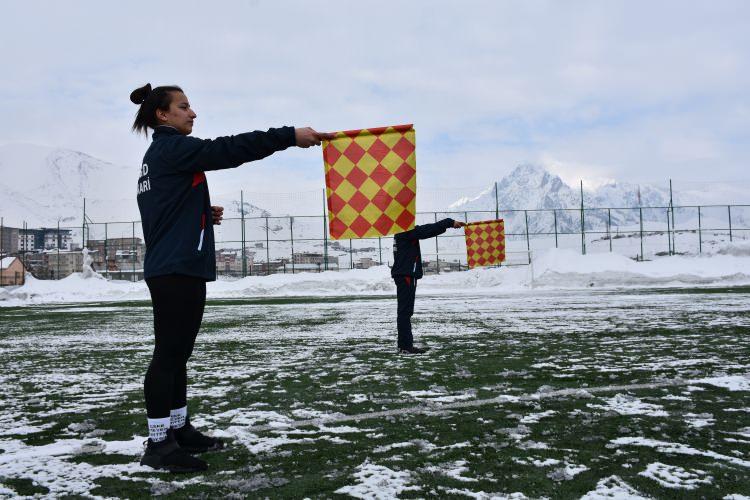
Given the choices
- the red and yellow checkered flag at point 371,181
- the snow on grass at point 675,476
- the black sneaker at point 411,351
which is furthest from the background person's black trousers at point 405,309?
the snow on grass at point 675,476

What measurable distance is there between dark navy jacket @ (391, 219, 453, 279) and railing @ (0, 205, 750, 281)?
25.0 metres

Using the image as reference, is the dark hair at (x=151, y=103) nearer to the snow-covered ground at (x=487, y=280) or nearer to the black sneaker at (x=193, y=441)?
the black sneaker at (x=193, y=441)

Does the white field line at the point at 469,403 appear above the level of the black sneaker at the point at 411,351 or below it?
above

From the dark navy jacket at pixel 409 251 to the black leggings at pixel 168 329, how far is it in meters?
3.47

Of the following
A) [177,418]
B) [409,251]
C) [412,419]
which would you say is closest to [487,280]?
[409,251]

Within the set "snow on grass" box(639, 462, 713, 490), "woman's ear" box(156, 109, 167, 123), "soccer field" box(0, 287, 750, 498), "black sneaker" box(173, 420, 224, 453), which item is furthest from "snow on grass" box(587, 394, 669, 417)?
"woman's ear" box(156, 109, 167, 123)

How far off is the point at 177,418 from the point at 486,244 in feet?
35.3

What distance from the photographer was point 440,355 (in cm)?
541

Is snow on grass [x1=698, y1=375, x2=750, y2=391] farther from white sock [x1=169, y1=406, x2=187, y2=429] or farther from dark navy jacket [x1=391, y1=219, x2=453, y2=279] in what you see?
white sock [x1=169, y1=406, x2=187, y2=429]

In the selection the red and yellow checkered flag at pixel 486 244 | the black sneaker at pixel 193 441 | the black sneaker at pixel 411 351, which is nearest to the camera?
the black sneaker at pixel 193 441

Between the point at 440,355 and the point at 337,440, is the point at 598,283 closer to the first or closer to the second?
the point at 440,355

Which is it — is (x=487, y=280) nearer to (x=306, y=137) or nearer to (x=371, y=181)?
(x=371, y=181)

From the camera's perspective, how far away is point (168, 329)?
242cm

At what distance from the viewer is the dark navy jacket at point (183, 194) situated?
240 centimetres
